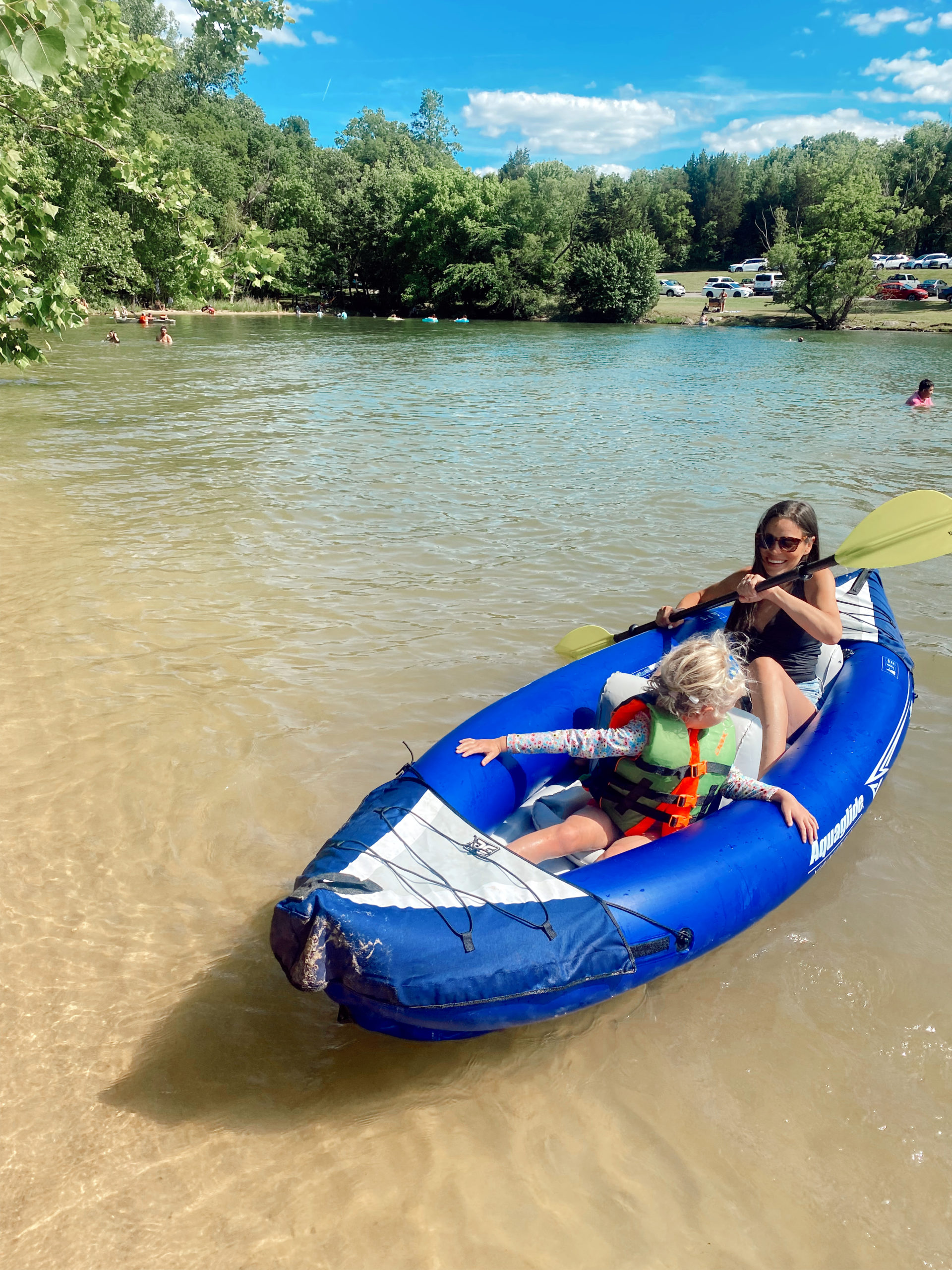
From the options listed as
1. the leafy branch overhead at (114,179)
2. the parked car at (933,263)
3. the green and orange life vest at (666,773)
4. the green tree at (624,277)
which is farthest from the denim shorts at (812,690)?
the parked car at (933,263)

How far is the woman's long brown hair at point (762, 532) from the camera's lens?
142 inches

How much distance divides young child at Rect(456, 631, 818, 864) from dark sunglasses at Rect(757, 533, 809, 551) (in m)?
1.02

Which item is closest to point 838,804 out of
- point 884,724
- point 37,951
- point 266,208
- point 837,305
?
point 884,724

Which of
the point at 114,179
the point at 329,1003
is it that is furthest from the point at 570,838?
the point at 114,179

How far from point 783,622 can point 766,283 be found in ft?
163

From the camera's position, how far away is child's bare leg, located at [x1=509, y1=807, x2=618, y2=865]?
263cm

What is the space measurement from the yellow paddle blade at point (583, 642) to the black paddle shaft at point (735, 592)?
288 millimetres

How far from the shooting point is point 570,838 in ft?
8.75

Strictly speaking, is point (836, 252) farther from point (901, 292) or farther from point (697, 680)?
point (697, 680)

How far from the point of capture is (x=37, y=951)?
2.67m

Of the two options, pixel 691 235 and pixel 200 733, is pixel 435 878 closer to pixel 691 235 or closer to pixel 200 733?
pixel 200 733

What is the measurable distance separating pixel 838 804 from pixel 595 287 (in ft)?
133

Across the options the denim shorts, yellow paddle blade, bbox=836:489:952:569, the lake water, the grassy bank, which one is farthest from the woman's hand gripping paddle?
the grassy bank

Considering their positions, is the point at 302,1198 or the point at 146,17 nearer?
the point at 302,1198
